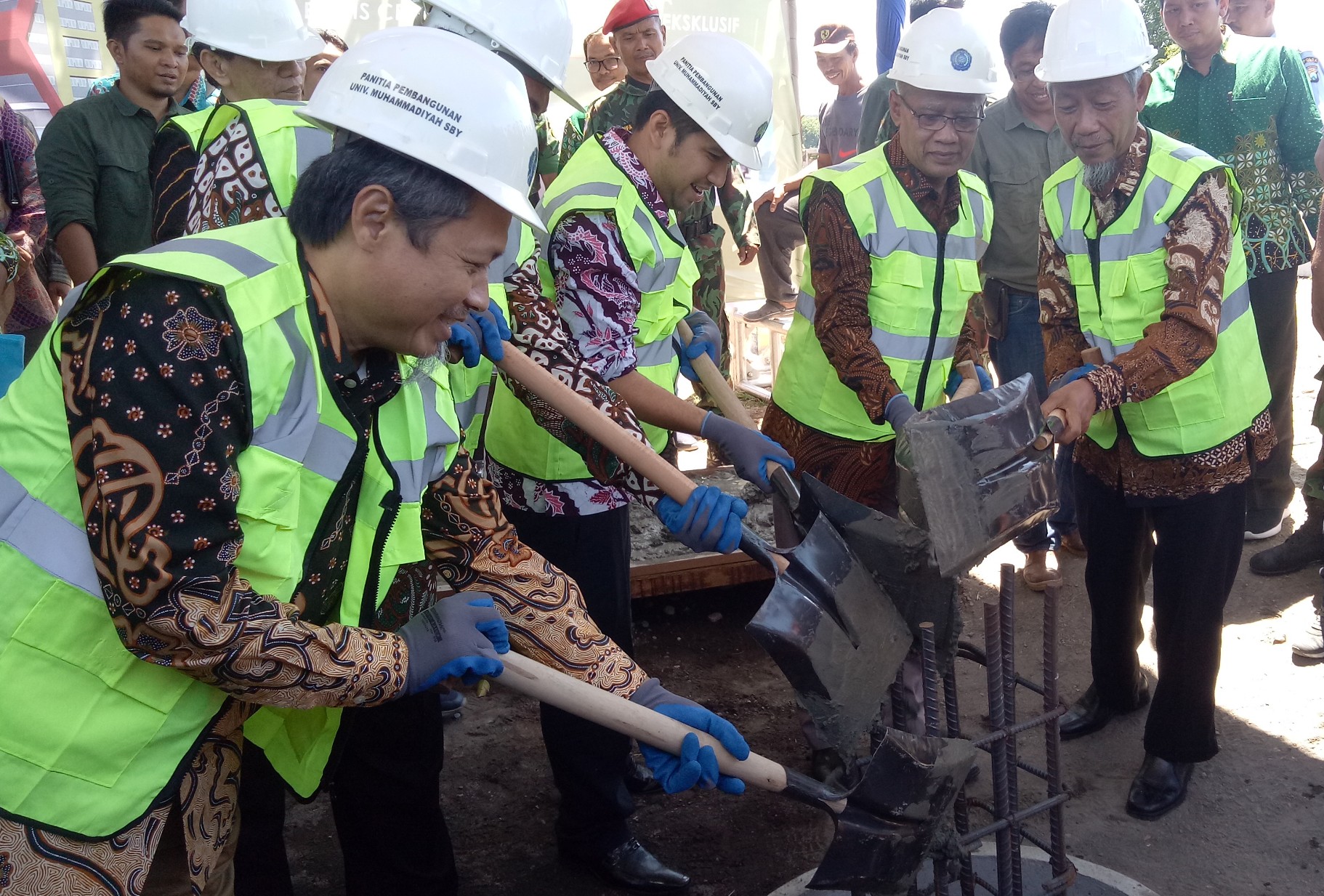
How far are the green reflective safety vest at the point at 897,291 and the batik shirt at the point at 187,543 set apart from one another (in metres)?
1.69

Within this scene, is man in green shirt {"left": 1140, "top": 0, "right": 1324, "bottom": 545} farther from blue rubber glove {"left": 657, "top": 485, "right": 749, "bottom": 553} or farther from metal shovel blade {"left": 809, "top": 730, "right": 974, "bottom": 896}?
metal shovel blade {"left": 809, "top": 730, "right": 974, "bottom": 896}

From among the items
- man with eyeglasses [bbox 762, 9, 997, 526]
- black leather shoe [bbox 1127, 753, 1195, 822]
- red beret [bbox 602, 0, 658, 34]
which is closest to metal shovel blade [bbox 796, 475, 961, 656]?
man with eyeglasses [bbox 762, 9, 997, 526]

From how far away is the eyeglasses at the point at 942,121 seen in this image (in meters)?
2.95

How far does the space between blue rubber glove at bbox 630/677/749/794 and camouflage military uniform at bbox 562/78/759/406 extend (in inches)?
116

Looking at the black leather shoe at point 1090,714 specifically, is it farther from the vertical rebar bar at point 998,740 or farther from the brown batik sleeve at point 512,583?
the brown batik sleeve at point 512,583

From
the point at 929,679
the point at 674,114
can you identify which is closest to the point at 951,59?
the point at 674,114

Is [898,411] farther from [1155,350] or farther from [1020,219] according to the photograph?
[1020,219]

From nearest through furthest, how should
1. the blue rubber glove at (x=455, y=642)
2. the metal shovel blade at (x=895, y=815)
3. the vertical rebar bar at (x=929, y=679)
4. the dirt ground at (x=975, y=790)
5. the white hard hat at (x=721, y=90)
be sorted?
the blue rubber glove at (x=455, y=642)
the metal shovel blade at (x=895, y=815)
the vertical rebar bar at (x=929, y=679)
the white hard hat at (x=721, y=90)
the dirt ground at (x=975, y=790)

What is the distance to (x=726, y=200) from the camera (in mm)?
5660

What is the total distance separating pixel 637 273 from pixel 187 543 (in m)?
1.50

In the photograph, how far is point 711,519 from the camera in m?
2.40

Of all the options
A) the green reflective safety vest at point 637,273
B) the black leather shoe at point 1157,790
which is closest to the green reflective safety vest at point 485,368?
the green reflective safety vest at point 637,273

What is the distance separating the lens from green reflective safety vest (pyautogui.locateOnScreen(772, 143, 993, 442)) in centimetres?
302

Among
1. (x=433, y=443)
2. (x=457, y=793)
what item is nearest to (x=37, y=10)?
(x=457, y=793)
